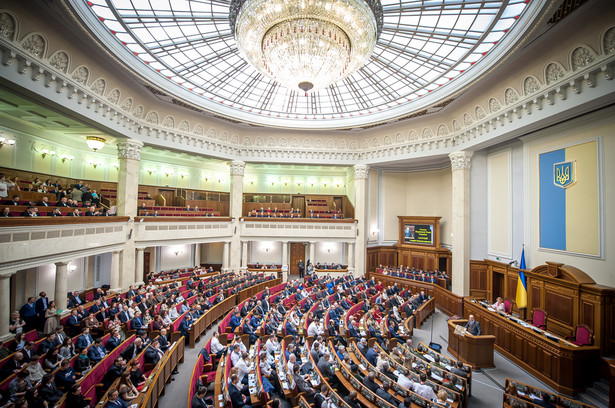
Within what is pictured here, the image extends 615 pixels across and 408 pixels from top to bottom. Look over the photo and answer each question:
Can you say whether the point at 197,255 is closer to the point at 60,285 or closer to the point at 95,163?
the point at 95,163

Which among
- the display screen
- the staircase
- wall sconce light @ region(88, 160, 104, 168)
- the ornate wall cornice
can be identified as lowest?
the staircase

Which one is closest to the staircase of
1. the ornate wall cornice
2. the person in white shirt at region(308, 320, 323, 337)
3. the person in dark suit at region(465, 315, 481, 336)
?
the person in dark suit at region(465, 315, 481, 336)

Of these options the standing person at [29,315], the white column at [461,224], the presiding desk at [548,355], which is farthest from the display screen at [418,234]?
the standing person at [29,315]

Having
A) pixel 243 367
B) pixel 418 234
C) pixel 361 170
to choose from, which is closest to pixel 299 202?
pixel 361 170

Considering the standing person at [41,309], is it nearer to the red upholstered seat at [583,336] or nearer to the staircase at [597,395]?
the staircase at [597,395]

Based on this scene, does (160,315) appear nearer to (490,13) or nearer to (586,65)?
Result: (490,13)

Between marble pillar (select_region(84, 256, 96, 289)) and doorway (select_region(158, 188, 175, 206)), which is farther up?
doorway (select_region(158, 188, 175, 206))

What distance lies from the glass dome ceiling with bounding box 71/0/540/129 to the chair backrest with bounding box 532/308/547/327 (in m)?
7.95

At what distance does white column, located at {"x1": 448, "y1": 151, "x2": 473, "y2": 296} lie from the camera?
12523mm

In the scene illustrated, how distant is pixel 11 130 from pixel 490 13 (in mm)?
16902

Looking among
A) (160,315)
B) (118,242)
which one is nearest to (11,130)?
(118,242)

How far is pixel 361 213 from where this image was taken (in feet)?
56.3

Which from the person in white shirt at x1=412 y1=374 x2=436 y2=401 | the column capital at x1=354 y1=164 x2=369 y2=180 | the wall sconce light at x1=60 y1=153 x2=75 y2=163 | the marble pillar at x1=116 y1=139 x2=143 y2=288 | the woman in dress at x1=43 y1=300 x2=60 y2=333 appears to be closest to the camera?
the person in white shirt at x1=412 y1=374 x2=436 y2=401

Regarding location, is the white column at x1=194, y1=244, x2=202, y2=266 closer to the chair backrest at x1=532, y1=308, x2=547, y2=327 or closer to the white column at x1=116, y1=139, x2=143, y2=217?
the white column at x1=116, y1=139, x2=143, y2=217
